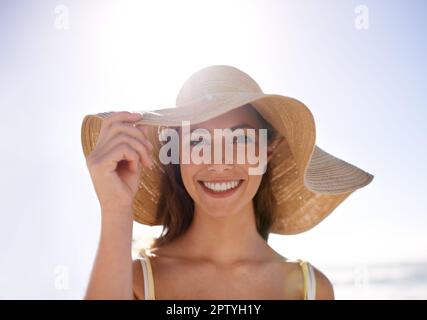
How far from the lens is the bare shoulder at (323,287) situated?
2554mm

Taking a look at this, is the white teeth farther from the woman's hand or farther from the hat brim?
the woman's hand

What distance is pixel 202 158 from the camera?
2.50 m

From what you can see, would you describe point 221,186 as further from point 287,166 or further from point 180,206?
point 287,166

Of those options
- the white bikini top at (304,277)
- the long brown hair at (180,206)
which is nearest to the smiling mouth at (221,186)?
the long brown hair at (180,206)

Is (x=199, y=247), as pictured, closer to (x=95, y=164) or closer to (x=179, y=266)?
(x=179, y=266)

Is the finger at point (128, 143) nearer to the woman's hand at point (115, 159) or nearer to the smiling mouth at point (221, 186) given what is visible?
the woman's hand at point (115, 159)

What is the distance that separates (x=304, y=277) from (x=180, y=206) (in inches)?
26.4

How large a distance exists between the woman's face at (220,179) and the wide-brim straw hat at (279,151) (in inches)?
6.0

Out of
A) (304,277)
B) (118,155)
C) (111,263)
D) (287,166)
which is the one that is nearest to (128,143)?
(118,155)

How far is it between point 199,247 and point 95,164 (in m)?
0.87

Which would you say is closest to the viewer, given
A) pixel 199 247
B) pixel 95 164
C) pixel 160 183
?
pixel 95 164

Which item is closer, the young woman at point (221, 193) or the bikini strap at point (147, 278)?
the young woman at point (221, 193)
